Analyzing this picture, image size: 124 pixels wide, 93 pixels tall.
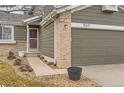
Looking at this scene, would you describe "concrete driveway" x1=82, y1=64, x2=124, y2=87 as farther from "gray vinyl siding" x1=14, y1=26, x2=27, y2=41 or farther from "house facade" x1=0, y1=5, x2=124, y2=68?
"gray vinyl siding" x1=14, y1=26, x2=27, y2=41

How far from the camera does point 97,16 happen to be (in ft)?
Result: 33.8

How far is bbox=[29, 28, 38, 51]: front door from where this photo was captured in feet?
52.2

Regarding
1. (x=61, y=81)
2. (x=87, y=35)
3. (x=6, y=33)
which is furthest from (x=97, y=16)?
(x=6, y=33)

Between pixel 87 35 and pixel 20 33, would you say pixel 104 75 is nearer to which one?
pixel 87 35

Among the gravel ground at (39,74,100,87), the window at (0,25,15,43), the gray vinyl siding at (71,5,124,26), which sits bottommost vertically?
the gravel ground at (39,74,100,87)

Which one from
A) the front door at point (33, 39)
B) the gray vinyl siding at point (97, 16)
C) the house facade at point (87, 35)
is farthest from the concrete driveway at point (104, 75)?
the front door at point (33, 39)

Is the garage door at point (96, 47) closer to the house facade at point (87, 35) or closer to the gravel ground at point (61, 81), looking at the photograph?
the house facade at point (87, 35)

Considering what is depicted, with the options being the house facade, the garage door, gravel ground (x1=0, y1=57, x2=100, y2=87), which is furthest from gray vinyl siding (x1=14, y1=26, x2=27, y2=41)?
gravel ground (x1=0, y1=57, x2=100, y2=87)

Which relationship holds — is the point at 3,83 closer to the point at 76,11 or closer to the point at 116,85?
the point at 116,85

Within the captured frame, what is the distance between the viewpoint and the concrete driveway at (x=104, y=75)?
7116 mm

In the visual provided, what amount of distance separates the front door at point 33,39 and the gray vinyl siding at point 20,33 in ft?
1.60

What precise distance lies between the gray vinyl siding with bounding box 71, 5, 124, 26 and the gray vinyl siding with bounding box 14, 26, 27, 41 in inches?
287

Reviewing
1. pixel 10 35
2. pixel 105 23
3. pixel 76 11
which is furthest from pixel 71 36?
pixel 10 35
